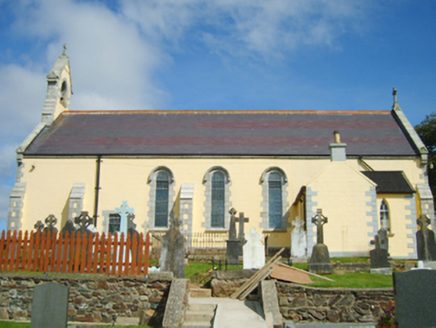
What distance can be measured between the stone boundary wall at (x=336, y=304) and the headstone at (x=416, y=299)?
3403 millimetres

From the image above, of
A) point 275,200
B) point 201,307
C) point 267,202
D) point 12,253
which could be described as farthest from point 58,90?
point 201,307

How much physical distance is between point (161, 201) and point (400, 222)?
12478 millimetres

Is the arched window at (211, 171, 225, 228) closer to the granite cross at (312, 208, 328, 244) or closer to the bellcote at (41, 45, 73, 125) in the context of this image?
the granite cross at (312, 208, 328, 244)

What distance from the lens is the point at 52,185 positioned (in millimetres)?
25016

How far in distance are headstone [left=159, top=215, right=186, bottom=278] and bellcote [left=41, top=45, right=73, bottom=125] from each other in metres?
18.8

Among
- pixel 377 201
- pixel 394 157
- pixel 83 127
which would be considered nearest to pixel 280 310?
pixel 377 201

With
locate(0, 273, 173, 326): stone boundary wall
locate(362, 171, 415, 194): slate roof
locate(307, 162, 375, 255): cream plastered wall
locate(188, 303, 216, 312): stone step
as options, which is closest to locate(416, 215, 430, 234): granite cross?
locate(307, 162, 375, 255): cream plastered wall

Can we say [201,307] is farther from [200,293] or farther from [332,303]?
[332,303]

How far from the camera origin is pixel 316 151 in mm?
24844

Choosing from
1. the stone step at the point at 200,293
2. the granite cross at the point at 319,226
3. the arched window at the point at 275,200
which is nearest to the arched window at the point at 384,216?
the arched window at the point at 275,200

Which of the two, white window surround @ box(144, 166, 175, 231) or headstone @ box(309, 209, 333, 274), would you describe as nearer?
headstone @ box(309, 209, 333, 274)

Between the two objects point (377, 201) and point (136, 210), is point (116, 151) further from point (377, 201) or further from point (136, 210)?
point (377, 201)

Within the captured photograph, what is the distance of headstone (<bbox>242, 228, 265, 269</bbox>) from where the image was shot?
1488 cm

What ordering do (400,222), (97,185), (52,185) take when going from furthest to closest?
(52,185), (97,185), (400,222)
